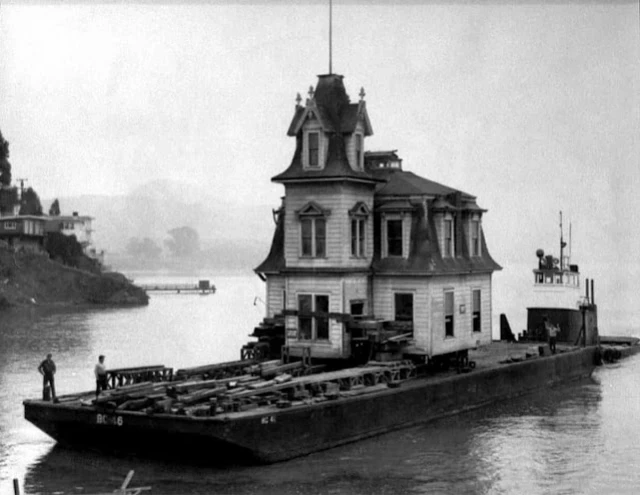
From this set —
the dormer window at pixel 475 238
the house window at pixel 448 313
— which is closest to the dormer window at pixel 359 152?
the house window at pixel 448 313

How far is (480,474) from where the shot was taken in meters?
26.4

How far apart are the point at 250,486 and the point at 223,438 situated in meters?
1.49

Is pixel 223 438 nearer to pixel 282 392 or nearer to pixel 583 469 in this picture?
pixel 282 392

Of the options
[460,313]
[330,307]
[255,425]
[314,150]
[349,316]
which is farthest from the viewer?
[460,313]

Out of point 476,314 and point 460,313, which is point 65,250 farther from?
point 460,313

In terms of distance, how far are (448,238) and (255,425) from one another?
1400cm

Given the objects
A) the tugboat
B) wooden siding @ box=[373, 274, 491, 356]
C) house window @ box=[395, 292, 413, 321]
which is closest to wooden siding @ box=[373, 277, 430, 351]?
wooden siding @ box=[373, 274, 491, 356]

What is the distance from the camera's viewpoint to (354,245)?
35062 millimetres

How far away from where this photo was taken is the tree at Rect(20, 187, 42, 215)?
116331mm

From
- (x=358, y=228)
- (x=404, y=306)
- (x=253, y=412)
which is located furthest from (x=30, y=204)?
(x=253, y=412)

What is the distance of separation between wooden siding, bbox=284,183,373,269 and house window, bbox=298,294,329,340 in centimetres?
116

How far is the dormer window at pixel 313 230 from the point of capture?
1349 inches

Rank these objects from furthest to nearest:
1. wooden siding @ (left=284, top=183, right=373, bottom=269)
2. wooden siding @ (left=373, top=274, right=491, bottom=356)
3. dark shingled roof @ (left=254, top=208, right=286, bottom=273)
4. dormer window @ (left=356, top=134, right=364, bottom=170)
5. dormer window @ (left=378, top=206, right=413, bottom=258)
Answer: dark shingled roof @ (left=254, top=208, right=286, bottom=273) → dormer window @ (left=378, top=206, right=413, bottom=258) → dormer window @ (left=356, top=134, right=364, bottom=170) → wooden siding @ (left=373, top=274, right=491, bottom=356) → wooden siding @ (left=284, top=183, right=373, bottom=269)

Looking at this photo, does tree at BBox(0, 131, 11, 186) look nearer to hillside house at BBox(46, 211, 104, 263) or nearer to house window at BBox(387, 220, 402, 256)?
hillside house at BBox(46, 211, 104, 263)
